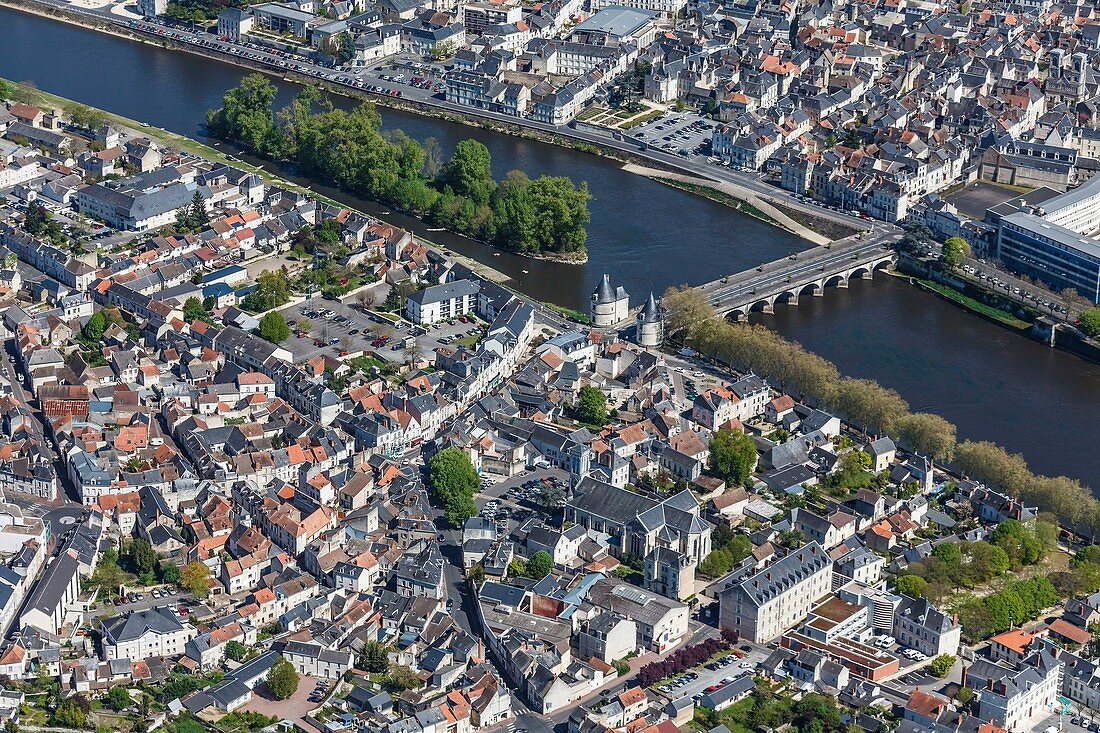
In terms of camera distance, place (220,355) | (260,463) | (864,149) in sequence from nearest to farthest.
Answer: (260,463)
(220,355)
(864,149)

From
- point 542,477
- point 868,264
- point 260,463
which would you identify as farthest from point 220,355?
point 868,264

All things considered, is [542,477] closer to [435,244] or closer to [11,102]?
[435,244]

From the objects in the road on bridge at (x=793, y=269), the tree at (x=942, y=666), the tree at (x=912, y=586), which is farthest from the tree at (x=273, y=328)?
the tree at (x=942, y=666)

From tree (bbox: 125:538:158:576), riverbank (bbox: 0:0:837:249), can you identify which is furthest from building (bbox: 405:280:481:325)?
tree (bbox: 125:538:158:576)

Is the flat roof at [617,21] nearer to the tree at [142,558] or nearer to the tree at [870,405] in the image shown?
the tree at [870,405]

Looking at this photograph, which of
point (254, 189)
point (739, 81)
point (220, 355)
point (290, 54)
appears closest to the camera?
point (220, 355)

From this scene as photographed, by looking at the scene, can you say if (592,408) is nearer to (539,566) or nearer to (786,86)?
(539,566)
